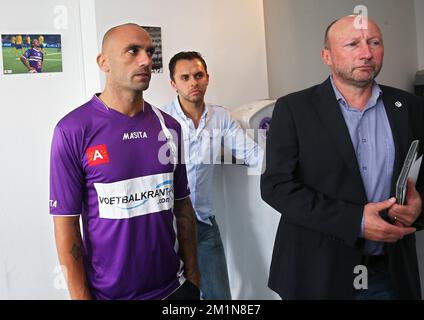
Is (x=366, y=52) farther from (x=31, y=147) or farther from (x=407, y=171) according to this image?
(x=31, y=147)

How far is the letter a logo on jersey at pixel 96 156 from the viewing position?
1.33 meters

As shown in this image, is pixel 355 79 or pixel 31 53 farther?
pixel 31 53

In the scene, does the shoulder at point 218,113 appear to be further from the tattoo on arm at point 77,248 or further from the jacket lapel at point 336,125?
the tattoo on arm at point 77,248

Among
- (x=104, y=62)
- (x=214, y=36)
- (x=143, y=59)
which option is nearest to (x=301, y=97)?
(x=143, y=59)

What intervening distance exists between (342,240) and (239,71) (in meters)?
1.79

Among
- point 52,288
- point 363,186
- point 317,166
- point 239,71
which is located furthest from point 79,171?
point 239,71

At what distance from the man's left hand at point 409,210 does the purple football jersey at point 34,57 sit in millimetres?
1956

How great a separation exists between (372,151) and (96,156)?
0.84 metres

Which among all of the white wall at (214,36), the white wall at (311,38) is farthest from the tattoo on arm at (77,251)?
the white wall at (311,38)

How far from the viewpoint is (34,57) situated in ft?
8.14

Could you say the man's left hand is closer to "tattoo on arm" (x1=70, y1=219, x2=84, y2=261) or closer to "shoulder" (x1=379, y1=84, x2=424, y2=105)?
"shoulder" (x1=379, y1=84, x2=424, y2=105)

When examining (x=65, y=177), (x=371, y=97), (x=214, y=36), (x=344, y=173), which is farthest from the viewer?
(x=214, y=36)

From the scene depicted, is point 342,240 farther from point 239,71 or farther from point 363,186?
point 239,71
